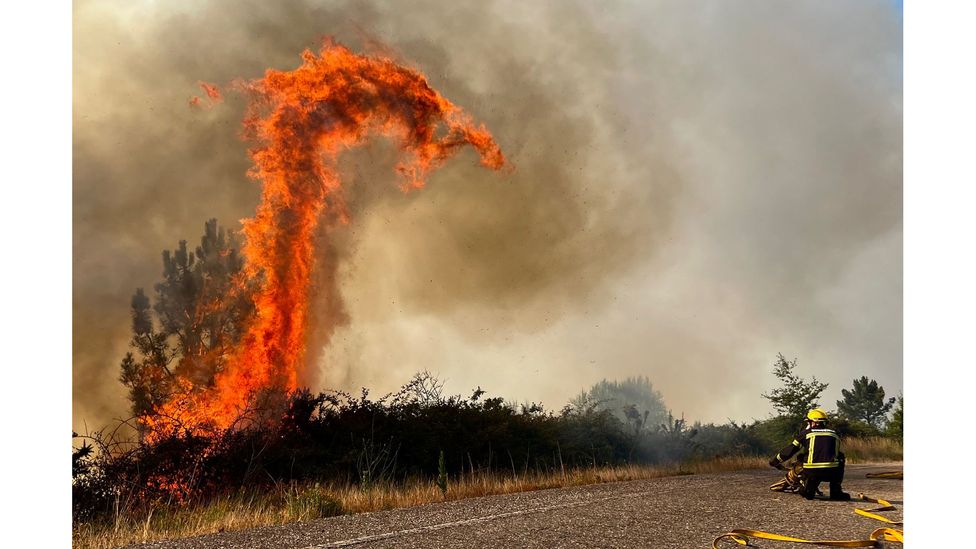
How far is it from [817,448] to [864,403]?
101 ft

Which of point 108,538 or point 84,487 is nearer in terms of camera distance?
point 108,538

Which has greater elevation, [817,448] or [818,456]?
[817,448]

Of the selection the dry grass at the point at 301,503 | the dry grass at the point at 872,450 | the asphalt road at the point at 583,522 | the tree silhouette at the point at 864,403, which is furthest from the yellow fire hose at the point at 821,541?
the tree silhouette at the point at 864,403

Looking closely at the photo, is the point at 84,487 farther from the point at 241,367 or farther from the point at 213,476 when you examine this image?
the point at 241,367

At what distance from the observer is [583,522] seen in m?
9.39

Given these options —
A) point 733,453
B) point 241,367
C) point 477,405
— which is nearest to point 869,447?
point 733,453

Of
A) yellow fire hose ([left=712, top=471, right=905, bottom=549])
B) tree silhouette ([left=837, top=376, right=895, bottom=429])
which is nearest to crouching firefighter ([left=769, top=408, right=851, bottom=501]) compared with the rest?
yellow fire hose ([left=712, top=471, right=905, bottom=549])

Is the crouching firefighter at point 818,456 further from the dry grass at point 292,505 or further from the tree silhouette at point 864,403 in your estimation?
the tree silhouette at point 864,403

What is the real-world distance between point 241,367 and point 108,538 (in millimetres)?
7193

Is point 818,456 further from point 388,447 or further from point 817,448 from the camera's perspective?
point 388,447

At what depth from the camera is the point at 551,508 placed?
1080 cm

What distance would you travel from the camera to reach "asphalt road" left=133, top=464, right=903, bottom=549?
27.6ft

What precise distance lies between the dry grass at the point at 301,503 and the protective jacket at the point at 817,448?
452 cm

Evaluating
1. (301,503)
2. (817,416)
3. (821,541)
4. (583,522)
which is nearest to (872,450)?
(817,416)
